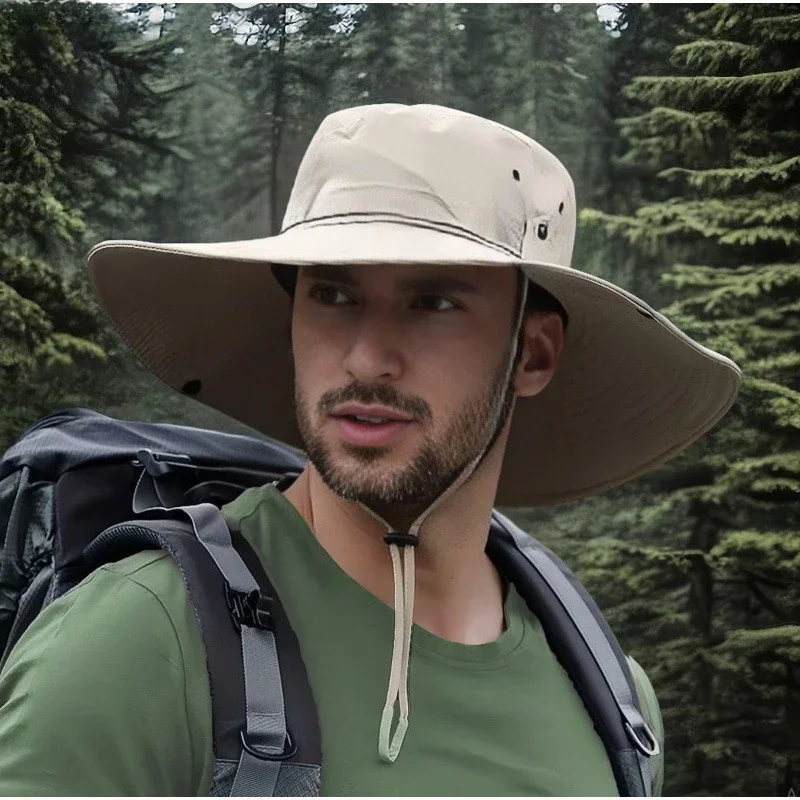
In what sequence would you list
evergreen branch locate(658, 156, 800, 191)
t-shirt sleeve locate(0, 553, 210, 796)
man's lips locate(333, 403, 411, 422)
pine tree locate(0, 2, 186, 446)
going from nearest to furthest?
t-shirt sleeve locate(0, 553, 210, 796)
man's lips locate(333, 403, 411, 422)
pine tree locate(0, 2, 186, 446)
evergreen branch locate(658, 156, 800, 191)

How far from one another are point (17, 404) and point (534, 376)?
1.85 m

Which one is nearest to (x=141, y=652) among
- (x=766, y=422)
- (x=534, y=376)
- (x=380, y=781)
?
(x=380, y=781)

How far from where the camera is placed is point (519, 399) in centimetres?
150

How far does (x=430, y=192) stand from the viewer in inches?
41.6

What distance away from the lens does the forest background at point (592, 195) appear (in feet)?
8.84

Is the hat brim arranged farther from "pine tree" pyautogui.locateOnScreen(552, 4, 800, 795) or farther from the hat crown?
"pine tree" pyautogui.locateOnScreen(552, 4, 800, 795)

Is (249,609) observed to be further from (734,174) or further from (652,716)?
(734,174)

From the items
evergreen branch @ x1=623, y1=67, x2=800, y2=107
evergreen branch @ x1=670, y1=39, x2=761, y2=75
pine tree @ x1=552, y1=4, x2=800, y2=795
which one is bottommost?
pine tree @ x1=552, y1=4, x2=800, y2=795

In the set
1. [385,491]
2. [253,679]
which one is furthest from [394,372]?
Answer: [253,679]

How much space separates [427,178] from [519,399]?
0.54 meters

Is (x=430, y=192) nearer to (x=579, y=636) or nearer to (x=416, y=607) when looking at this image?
(x=416, y=607)

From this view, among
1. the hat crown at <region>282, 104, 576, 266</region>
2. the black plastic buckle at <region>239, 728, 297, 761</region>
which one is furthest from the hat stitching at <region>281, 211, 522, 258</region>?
the black plastic buckle at <region>239, 728, 297, 761</region>

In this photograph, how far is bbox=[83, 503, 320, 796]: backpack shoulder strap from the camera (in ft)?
2.74

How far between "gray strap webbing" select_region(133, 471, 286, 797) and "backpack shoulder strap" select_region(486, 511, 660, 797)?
1.58ft
